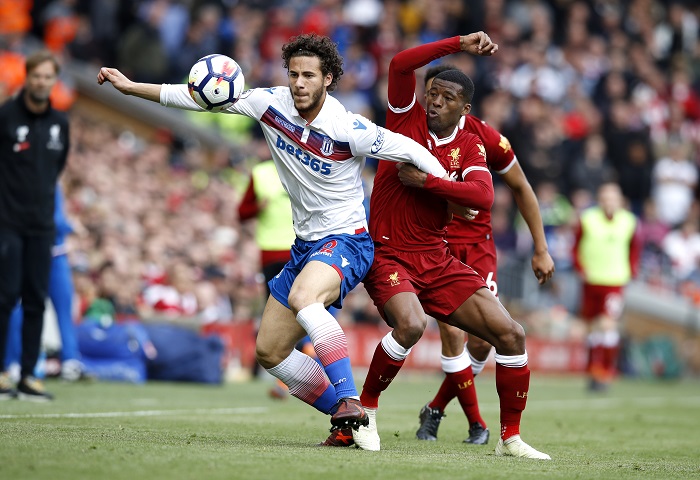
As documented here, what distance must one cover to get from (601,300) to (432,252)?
9542 mm

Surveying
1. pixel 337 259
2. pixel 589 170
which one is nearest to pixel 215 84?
pixel 337 259

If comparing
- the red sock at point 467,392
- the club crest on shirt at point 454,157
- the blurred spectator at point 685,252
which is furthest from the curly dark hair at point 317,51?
the blurred spectator at point 685,252

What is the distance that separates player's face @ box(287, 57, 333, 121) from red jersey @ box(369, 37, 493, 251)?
481 mm

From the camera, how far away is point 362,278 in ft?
24.0

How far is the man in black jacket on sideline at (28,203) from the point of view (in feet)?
32.6

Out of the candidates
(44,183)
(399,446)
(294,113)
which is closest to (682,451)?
(399,446)

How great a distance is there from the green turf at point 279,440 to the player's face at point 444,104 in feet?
6.76

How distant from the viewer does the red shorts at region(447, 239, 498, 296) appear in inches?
342

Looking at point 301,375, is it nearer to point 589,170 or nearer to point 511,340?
point 511,340

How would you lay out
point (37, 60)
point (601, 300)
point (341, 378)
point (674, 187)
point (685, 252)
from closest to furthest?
point (341, 378)
point (37, 60)
point (601, 300)
point (685, 252)
point (674, 187)

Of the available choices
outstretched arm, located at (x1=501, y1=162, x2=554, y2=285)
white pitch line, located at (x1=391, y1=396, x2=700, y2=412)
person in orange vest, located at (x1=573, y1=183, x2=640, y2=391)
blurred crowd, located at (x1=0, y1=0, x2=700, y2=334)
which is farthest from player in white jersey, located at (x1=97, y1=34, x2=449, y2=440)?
person in orange vest, located at (x1=573, y1=183, x2=640, y2=391)

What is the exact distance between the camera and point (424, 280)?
24.2ft

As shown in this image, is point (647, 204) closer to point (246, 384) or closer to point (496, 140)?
point (246, 384)

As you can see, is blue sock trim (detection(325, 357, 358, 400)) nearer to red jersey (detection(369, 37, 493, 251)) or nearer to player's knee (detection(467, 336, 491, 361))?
red jersey (detection(369, 37, 493, 251))
